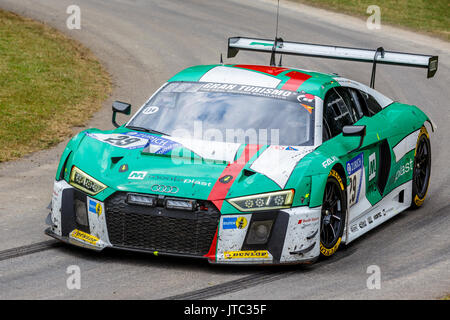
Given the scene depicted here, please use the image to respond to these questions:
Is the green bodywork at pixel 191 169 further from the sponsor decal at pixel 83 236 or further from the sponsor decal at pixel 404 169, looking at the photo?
the sponsor decal at pixel 404 169

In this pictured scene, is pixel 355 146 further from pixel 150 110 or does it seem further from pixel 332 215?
pixel 150 110

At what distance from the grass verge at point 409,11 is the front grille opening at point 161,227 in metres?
16.0

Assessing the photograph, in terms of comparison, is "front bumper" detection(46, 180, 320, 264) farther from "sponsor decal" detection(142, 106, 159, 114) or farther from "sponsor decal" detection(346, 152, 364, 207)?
"sponsor decal" detection(142, 106, 159, 114)

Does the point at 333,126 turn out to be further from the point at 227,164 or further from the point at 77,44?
the point at 77,44

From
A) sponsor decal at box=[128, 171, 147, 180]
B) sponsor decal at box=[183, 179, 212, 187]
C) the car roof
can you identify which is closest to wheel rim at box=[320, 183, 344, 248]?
sponsor decal at box=[183, 179, 212, 187]

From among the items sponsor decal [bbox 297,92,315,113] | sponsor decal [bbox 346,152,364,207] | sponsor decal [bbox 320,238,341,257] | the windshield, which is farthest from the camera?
sponsor decal [bbox 297,92,315,113]

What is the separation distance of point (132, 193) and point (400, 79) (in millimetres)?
11091

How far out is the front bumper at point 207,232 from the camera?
721cm

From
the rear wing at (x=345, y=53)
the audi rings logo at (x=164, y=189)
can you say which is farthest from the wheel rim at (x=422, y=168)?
the audi rings logo at (x=164, y=189)

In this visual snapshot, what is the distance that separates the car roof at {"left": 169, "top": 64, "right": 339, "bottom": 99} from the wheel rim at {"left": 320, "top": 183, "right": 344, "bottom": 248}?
3.91 feet

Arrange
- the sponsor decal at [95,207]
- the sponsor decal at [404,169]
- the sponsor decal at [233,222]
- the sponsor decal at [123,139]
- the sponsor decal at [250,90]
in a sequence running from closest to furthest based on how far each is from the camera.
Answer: the sponsor decal at [233,222], the sponsor decal at [95,207], the sponsor decal at [123,139], the sponsor decal at [250,90], the sponsor decal at [404,169]

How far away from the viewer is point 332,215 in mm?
7957

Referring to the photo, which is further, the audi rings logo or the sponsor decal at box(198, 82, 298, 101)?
the sponsor decal at box(198, 82, 298, 101)

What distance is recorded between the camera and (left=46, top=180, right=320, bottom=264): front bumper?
7.21m
